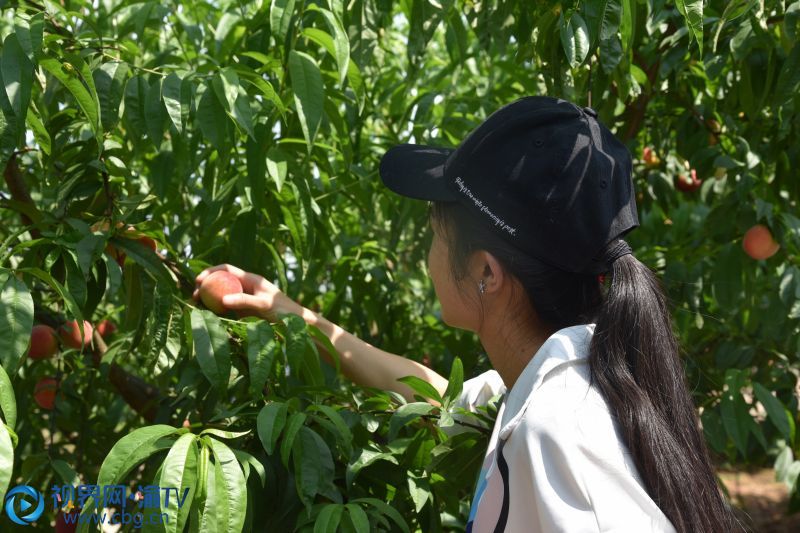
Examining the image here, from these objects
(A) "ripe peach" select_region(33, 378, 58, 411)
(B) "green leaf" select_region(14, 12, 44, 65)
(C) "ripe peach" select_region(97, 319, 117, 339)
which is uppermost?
(B) "green leaf" select_region(14, 12, 44, 65)

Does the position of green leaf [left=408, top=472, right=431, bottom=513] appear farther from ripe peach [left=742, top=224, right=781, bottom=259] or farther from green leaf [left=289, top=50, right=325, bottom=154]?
ripe peach [left=742, top=224, right=781, bottom=259]

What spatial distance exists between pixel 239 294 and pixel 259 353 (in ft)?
0.93

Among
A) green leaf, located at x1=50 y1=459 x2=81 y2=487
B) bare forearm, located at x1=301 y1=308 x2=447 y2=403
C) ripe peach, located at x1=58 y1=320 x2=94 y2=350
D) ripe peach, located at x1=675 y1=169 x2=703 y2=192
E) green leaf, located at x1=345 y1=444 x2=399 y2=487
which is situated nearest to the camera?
green leaf, located at x1=345 y1=444 x2=399 y2=487

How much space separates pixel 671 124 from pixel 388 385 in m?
1.41

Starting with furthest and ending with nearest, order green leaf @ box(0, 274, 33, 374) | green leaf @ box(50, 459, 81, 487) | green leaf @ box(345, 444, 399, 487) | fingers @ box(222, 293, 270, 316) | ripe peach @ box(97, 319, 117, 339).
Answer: ripe peach @ box(97, 319, 117, 339), fingers @ box(222, 293, 270, 316), green leaf @ box(50, 459, 81, 487), green leaf @ box(345, 444, 399, 487), green leaf @ box(0, 274, 33, 374)

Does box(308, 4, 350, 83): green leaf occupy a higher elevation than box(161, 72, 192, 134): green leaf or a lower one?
higher

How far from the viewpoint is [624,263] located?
1503 mm

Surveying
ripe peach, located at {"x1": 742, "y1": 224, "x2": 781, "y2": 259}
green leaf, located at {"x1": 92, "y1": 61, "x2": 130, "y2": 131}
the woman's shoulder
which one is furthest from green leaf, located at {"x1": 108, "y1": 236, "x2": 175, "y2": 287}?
ripe peach, located at {"x1": 742, "y1": 224, "x2": 781, "y2": 259}

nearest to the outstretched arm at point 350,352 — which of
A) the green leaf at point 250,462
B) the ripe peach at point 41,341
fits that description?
the green leaf at point 250,462

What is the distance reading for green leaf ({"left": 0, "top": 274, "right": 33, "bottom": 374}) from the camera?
1419mm

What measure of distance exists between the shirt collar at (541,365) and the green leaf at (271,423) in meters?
0.37

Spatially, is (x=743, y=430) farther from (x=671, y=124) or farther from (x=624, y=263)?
(x=671, y=124)

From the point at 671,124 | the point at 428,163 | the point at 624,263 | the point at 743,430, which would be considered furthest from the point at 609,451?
the point at 671,124

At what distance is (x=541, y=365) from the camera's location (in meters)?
1.38
